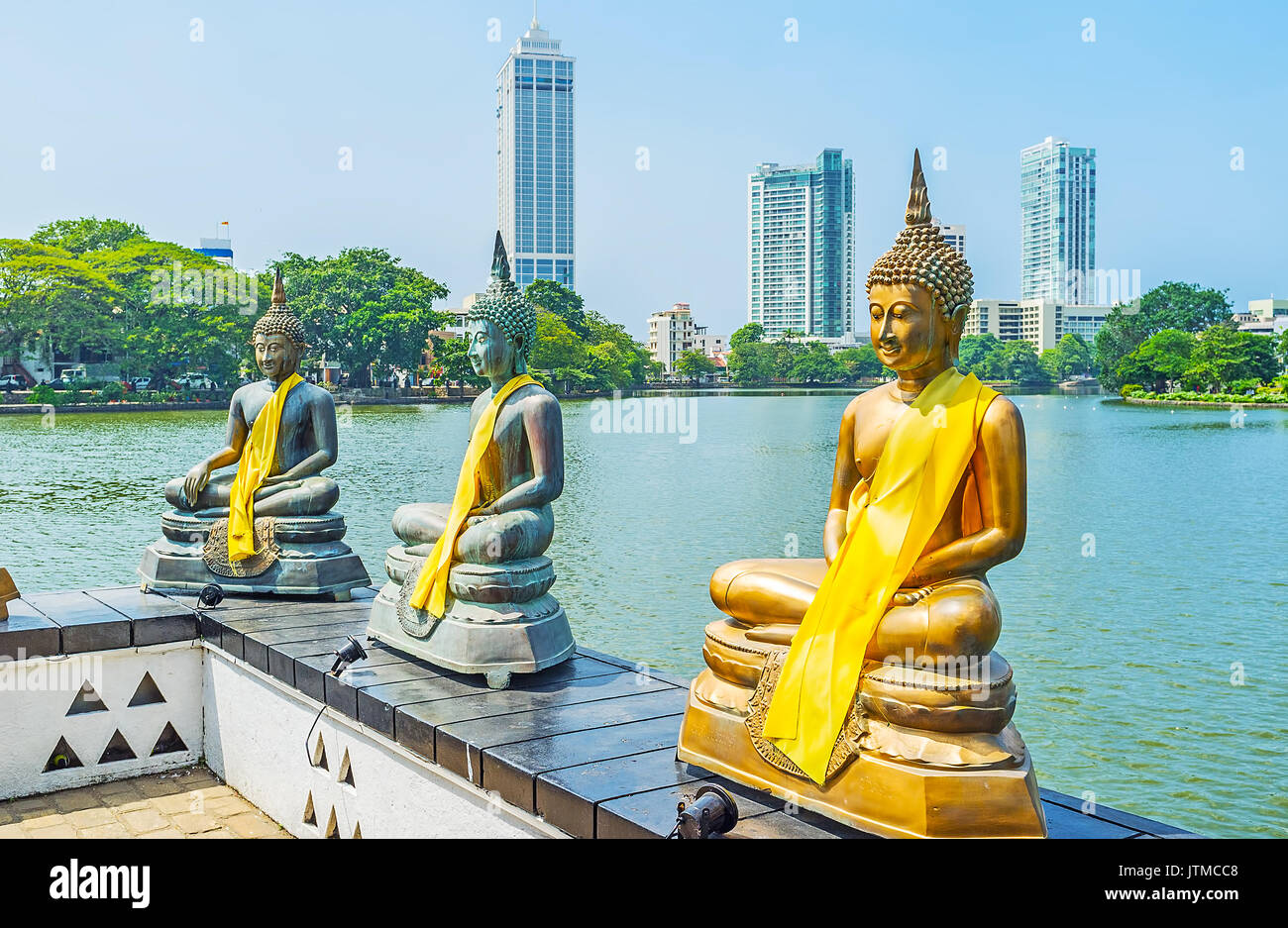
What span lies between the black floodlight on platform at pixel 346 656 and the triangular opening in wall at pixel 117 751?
5.62ft

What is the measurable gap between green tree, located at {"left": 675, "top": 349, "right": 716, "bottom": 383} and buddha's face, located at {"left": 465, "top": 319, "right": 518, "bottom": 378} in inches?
3112

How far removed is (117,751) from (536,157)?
3206 inches

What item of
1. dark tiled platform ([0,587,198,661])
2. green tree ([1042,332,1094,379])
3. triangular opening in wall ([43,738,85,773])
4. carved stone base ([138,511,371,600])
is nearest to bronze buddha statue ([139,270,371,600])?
carved stone base ([138,511,371,600])

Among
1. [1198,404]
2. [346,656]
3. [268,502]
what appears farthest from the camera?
[1198,404]

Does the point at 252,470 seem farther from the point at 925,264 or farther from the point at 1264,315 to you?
the point at 1264,315

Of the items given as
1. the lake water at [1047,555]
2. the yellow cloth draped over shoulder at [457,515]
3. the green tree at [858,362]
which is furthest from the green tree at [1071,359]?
the yellow cloth draped over shoulder at [457,515]

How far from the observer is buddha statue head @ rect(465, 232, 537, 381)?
5590mm

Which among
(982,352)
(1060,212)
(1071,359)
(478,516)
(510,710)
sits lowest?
(510,710)

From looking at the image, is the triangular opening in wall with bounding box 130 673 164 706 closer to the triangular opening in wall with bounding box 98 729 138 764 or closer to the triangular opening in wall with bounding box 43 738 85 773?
the triangular opening in wall with bounding box 98 729 138 764

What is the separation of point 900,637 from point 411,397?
51226 mm

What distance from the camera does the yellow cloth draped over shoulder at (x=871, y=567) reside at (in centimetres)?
348

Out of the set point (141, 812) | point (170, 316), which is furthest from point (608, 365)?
point (141, 812)

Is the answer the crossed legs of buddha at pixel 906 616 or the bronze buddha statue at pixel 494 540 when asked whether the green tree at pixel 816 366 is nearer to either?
the bronze buddha statue at pixel 494 540

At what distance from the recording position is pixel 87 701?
609cm
